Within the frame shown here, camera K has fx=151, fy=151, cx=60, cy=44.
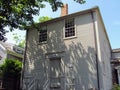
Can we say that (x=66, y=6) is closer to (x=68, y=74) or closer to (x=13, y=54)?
(x=68, y=74)

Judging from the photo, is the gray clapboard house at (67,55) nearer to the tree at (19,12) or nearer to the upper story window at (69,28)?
the upper story window at (69,28)

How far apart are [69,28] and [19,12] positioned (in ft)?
14.4

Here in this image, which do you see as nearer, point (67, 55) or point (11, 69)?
point (67, 55)

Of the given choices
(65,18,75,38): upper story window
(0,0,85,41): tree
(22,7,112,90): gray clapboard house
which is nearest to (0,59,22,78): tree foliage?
(22,7,112,90): gray clapboard house

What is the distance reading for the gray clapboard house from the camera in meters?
11.3

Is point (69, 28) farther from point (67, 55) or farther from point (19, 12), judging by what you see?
point (19, 12)

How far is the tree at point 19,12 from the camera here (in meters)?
11.8

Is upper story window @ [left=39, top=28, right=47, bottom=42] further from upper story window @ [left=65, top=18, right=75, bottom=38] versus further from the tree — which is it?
upper story window @ [left=65, top=18, right=75, bottom=38]

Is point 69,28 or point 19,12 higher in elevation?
→ point 19,12

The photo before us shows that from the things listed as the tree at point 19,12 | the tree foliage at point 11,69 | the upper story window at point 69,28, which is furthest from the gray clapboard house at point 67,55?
the tree foliage at point 11,69

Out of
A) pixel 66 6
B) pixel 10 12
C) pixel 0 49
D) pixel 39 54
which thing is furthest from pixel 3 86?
pixel 0 49

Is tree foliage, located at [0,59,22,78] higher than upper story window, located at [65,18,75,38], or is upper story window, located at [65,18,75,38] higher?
upper story window, located at [65,18,75,38]

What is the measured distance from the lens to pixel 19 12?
12164mm

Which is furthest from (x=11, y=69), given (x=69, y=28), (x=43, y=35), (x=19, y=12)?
(x=69, y=28)
